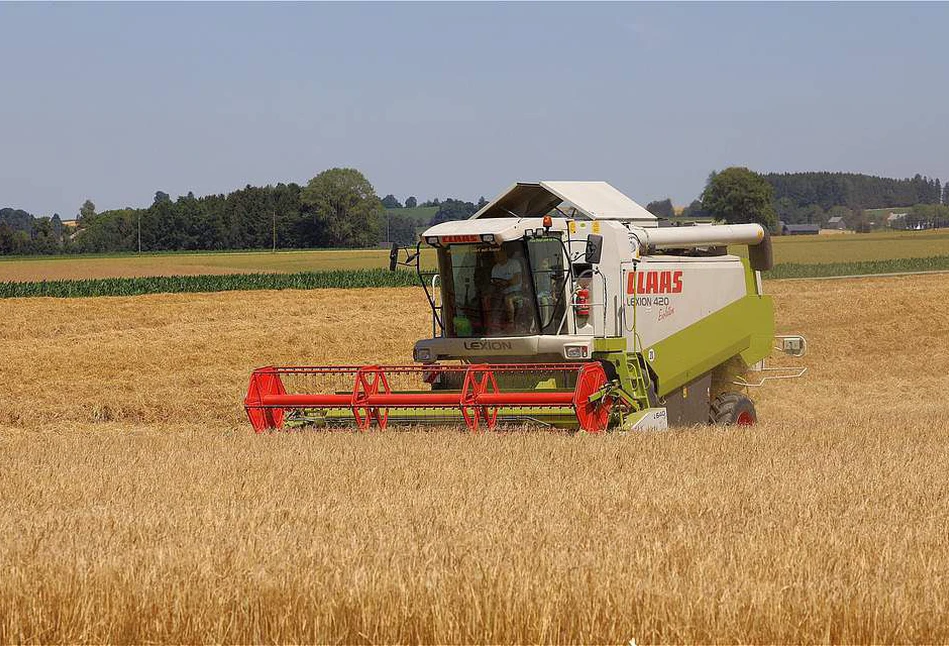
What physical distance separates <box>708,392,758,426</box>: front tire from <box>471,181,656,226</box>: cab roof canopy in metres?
2.15

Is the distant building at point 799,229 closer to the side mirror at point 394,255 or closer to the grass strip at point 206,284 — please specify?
the grass strip at point 206,284

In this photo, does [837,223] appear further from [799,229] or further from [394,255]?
[394,255]

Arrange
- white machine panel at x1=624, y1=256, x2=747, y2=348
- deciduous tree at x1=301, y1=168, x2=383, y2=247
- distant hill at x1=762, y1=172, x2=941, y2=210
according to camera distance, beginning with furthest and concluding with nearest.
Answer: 1. distant hill at x1=762, y1=172, x2=941, y2=210
2. deciduous tree at x1=301, y1=168, x2=383, y2=247
3. white machine panel at x1=624, y1=256, x2=747, y2=348

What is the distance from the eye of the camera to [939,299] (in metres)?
27.3

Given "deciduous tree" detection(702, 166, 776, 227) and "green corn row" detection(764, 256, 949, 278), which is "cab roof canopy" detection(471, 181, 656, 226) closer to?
"green corn row" detection(764, 256, 949, 278)

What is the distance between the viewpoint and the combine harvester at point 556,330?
12.1 metres

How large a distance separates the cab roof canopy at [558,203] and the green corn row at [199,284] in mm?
19261

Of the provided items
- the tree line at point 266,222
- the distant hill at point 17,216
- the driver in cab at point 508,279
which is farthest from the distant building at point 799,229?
the distant hill at point 17,216

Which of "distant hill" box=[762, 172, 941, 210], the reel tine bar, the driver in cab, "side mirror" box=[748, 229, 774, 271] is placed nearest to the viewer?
the reel tine bar

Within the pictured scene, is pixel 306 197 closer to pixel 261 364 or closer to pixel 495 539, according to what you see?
pixel 261 364

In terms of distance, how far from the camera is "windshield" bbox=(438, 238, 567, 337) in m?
12.7

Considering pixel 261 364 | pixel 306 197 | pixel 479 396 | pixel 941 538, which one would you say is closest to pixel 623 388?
pixel 479 396

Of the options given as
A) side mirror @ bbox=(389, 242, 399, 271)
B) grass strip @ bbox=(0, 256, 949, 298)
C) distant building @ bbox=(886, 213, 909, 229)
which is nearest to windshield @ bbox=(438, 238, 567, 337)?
side mirror @ bbox=(389, 242, 399, 271)

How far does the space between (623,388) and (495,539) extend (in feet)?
20.6
